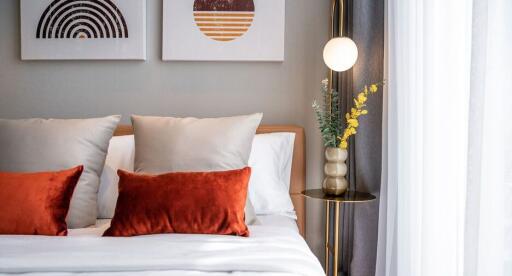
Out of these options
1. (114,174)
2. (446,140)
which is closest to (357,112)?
(446,140)

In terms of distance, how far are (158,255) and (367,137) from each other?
1399 millimetres

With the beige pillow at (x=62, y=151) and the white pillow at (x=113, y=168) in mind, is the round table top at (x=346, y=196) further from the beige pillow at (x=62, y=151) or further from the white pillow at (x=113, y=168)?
the beige pillow at (x=62, y=151)

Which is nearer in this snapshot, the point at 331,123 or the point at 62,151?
the point at 62,151

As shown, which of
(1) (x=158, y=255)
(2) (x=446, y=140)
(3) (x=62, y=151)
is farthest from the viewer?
(3) (x=62, y=151)

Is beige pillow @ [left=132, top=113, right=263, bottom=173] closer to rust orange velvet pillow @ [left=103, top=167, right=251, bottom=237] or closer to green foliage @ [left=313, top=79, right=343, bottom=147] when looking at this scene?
rust orange velvet pillow @ [left=103, top=167, right=251, bottom=237]

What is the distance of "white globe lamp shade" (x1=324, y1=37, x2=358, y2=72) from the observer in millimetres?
2668

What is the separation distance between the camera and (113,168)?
2.67 metres

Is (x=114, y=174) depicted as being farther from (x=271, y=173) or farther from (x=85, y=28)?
(x=85, y=28)

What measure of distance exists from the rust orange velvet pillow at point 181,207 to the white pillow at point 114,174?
0.25m

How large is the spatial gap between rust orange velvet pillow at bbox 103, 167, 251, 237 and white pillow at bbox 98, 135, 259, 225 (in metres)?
0.25

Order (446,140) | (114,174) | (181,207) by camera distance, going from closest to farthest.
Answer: (446,140) < (181,207) < (114,174)

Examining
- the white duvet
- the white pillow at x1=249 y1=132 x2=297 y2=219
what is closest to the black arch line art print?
the white pillow at x1=249 y1=132 x2=297 y2=219

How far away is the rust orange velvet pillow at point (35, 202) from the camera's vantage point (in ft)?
7.00

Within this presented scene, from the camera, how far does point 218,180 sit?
2189 mm
